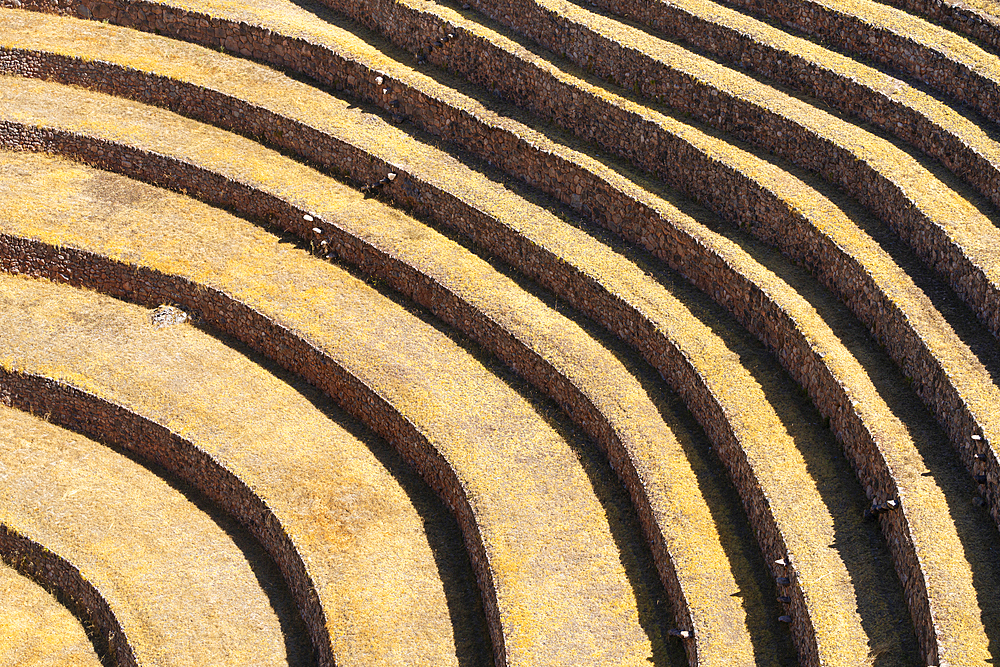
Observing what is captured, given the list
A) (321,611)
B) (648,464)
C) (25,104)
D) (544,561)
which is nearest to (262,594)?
(321,611)

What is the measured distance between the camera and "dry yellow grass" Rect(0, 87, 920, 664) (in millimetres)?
19906

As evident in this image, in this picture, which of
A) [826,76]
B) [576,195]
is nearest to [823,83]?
[826,76]

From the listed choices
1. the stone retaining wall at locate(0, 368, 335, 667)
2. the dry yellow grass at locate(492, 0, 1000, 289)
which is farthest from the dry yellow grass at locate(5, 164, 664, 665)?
the dry yellow grass at locate(492, 0, 1000, 289)

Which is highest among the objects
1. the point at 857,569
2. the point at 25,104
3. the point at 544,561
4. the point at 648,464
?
the point at 25,104

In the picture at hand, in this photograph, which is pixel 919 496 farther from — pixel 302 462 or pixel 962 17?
pixel 962 17

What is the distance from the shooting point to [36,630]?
25.5m

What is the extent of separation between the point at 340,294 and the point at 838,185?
11.5 meters

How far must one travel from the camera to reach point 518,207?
29.5m

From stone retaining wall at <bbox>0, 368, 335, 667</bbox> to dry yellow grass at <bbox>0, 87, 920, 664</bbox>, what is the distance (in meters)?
2.40

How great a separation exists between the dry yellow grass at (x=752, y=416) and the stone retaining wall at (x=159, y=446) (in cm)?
240

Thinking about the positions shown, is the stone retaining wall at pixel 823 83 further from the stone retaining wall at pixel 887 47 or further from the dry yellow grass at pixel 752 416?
the dry yellow grass at pixel 752 416

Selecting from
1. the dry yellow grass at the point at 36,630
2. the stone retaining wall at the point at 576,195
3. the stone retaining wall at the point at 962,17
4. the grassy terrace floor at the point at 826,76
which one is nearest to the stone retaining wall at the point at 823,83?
the grassy terrace floor at the point at 826,76

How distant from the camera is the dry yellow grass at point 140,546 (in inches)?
954

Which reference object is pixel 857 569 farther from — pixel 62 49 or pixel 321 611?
pixel 62 49
